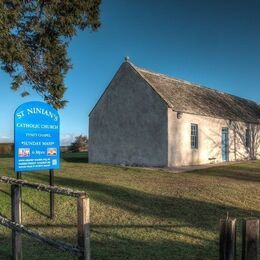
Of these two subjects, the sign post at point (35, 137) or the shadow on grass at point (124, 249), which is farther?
the sign post at point (35, 137)

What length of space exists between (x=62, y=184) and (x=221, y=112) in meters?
17.4

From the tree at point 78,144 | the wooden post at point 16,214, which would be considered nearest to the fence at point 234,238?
the wooden post at point 16,214

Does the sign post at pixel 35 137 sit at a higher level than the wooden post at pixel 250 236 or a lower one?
higher

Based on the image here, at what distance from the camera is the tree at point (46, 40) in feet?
48.3

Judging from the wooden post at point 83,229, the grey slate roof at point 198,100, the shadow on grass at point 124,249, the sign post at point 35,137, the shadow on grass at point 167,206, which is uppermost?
the grey slate roof at point 198,100

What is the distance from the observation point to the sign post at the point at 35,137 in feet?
27.6

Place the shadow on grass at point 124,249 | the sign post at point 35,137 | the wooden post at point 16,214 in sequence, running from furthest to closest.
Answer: the sign post at point 35,137 < the shadow on grass at point 124,249 < the wooden post at point 16,214

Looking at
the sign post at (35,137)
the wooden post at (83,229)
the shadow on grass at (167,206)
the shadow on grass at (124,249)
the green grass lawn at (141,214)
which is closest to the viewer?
the wooden post at (83,229)

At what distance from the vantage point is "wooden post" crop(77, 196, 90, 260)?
4.96 metres

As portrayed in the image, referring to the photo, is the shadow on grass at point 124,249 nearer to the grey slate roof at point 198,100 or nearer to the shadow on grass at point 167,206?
the shadow on grass at point 167,206

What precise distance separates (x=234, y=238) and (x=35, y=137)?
5.67m

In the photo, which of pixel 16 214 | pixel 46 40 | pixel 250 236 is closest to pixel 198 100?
pixel 46 40

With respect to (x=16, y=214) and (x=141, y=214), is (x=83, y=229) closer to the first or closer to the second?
(x=16, y=214)

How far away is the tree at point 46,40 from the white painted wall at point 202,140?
8.41 m
